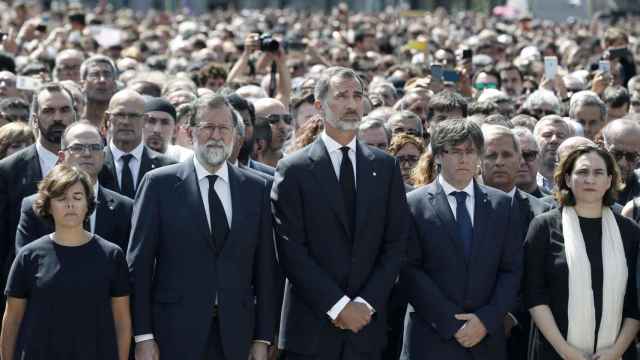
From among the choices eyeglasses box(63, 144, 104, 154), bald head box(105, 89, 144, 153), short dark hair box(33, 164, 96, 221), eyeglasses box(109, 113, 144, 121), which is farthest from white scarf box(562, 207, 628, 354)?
eyeglasses box(109, 113, 144, 121)

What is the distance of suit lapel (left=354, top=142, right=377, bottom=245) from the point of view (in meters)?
7.08

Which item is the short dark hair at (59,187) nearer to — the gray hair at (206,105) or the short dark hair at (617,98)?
the gray hair at (206,105)

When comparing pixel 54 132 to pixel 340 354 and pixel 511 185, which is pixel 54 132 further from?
pixel 511 185

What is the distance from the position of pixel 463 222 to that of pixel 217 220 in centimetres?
143

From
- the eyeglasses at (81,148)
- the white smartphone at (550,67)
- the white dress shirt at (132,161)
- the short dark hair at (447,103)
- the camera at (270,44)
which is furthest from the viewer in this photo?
the white smartphone at (550,67)

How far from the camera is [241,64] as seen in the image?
575 inches

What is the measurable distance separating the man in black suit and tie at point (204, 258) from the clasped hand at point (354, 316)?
396 millimetres

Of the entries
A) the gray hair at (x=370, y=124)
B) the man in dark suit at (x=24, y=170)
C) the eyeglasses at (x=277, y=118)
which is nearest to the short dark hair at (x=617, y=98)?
the eyeglasses at (x=277, y=118)

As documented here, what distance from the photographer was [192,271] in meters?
6.86

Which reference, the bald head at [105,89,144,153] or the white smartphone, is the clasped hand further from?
the white smartphone

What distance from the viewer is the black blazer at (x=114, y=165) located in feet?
27.0

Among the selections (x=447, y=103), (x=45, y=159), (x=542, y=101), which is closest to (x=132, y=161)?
(x=45, y=159)

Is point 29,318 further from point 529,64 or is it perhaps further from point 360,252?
point 529,64

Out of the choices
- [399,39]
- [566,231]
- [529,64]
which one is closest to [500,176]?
[566,231]
